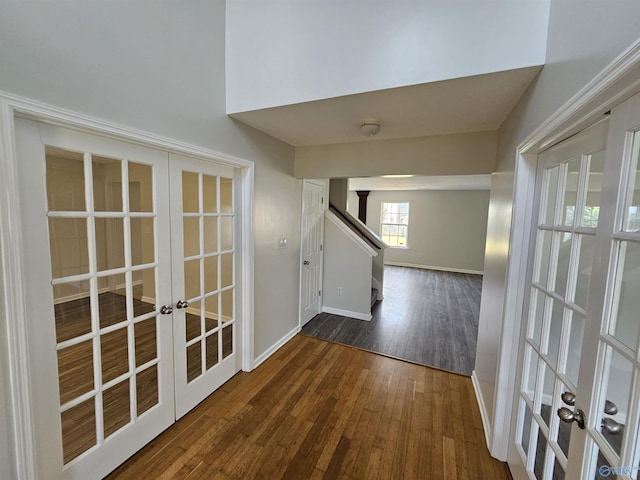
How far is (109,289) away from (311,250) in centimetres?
248

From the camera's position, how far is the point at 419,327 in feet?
12.3

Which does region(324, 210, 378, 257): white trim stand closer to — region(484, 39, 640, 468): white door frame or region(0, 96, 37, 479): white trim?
region(484, 39, 640, 468): white door frame

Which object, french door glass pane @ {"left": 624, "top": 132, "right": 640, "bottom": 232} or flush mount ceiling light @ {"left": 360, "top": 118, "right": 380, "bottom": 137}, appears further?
flush mount ceiling light @ {"left": 360, "top": 118, "right": 380, "bottom": 137}

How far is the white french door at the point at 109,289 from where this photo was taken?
1.24 meters

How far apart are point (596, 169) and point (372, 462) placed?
197cm

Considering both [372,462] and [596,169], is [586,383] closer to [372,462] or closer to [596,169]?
[596,169]

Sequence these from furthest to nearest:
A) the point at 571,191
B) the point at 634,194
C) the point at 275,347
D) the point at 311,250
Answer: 1. the point at 311,250
2. the point at 275,347
3. the point at 571,191
4. the point at 634,194

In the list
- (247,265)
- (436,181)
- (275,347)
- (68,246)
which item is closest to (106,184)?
(68,246)

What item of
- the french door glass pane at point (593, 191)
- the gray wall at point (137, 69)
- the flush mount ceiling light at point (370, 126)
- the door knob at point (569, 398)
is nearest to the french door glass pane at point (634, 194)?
the french door glass pane at point (593, 191)

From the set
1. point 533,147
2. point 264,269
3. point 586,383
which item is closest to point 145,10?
point 264,269

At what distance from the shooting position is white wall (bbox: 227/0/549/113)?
1.33 m

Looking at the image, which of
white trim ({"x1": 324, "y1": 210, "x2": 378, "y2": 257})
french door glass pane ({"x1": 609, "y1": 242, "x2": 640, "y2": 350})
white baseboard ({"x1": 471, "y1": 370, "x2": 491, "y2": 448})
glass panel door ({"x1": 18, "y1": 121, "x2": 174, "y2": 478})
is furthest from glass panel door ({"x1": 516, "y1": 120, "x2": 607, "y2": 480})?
white trim ({"x1": 324, "y1": 210, "x2": 378, "y2": 257})

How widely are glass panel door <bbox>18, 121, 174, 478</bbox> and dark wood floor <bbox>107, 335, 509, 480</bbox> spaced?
0.32m

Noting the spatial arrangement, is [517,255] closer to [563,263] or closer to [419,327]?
[563,263]
